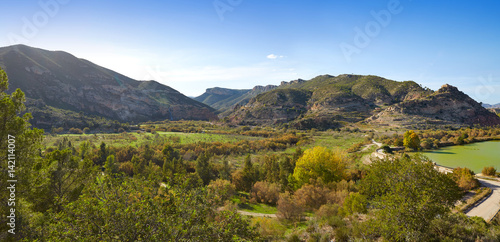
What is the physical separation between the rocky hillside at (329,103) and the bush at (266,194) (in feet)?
327

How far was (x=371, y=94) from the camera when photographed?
155 meters

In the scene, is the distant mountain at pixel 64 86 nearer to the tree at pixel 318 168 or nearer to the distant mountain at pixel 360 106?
the distant mountain at pixel 360 106

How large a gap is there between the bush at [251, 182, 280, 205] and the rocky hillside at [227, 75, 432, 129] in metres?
99.6

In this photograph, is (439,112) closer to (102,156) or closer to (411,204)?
(411,204)

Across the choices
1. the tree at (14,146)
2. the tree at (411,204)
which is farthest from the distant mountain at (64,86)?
the tree at (411,204)

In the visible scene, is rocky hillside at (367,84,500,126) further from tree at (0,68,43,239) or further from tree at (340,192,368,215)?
tree at (0,68,43,239)

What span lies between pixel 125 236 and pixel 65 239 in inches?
74.6

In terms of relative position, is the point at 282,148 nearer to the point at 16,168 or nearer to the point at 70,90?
the point at 16,168

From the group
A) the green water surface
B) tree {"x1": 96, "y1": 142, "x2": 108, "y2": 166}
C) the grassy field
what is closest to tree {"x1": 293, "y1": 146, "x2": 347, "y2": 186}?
the green water surface

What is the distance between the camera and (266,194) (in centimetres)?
3588

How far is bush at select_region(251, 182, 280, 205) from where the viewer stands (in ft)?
117

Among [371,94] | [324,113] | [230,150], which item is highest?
[371,94]

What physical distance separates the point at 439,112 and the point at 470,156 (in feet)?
254

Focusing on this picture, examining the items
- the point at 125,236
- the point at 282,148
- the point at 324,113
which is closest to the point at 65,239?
the point at 125,236
